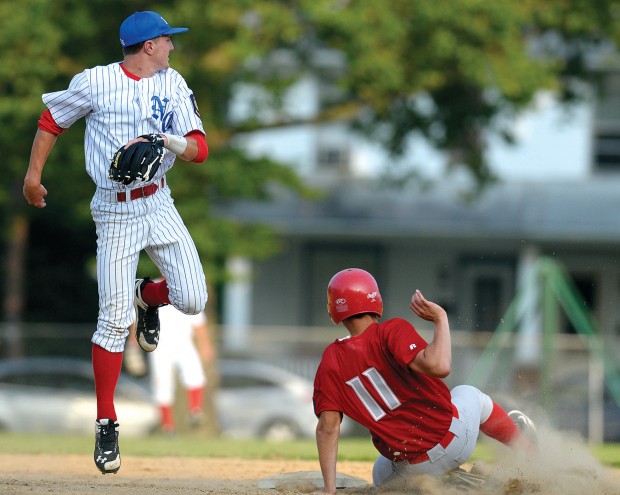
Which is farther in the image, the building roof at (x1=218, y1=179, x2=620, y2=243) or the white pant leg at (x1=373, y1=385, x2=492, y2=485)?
the building roof at (x1=218, y1=179, x2=620, y2=243)

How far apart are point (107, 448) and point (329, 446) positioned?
117cm

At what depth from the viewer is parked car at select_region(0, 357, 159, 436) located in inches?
701

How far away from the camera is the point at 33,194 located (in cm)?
634

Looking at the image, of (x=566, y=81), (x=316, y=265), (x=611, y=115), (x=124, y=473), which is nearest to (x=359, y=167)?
(x=316, y=265)

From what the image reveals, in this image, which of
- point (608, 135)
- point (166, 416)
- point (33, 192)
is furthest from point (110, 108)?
point (608, 135)

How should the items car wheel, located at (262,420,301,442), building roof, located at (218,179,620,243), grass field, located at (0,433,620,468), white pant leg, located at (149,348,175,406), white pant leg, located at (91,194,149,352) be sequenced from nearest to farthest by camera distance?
white pant leg, located at (91,194,149,352) → grass field, located at (0,433,620,468) → white pant leg, located at (149,348,175,406) → car wheel, located at (262,420,301,442) → building roof, located at (218,179,620,243)

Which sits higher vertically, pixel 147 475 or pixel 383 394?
pixel 383 394

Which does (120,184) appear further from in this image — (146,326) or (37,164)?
(146,326)

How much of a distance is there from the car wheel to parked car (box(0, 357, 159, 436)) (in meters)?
1.65

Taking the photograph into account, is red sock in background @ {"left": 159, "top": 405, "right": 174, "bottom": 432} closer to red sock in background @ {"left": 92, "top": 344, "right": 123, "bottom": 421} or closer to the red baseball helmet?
red sock in background @ {"left": 92, "top": 344, "right": 123, "bottom": 421}

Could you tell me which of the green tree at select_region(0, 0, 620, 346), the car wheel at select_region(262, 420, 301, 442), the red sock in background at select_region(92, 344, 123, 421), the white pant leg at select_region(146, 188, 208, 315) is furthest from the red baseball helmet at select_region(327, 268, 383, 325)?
the car wheel at select_region(262, 420, 301, 442)

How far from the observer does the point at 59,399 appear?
18.4 meters

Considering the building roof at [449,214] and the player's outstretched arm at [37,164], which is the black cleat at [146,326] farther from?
the building roof at [449,214]

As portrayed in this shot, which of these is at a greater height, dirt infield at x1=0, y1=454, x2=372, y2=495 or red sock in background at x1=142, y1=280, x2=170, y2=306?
red sock in background at x1=142, y1=280, x2=170, y2=306
